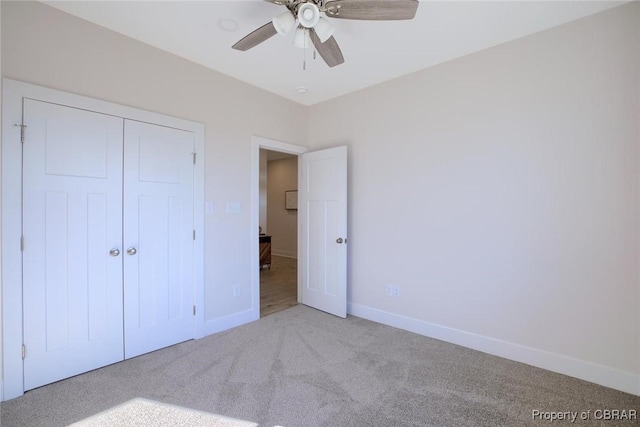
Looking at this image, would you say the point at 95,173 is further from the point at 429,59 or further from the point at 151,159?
the point at 429,59

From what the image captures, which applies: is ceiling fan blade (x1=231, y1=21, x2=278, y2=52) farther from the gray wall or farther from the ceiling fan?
the gray wall

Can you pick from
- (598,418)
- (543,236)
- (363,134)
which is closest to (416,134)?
(363,134)

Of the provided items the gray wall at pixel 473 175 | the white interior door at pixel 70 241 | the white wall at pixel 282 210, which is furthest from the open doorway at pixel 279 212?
the white interior door at pixel 70 241

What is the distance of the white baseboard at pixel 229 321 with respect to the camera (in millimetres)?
3037

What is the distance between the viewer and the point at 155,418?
179 cm

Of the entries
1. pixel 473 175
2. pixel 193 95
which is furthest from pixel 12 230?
pixel 473 175

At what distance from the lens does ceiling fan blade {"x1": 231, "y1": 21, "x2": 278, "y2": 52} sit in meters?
1.89

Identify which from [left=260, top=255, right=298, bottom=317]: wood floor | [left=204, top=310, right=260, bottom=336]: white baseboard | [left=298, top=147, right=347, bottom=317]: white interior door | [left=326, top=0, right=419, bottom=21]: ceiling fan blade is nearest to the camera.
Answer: [left=326, top=0, right=419, bottom=21]: ceiling fan blade

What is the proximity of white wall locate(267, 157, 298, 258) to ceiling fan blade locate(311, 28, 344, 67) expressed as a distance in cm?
571

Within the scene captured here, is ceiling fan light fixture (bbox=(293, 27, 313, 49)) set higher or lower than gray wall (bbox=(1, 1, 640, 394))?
higher

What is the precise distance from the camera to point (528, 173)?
8.04ft

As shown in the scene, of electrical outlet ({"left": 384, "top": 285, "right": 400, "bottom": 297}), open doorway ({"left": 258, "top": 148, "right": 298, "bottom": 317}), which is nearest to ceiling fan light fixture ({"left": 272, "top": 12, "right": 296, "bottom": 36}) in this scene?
electrical outlet ({"left": 384, "top": 285, "right": 400, "bottom": 297})

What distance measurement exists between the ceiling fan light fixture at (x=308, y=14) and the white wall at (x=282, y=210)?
6154 millimetres

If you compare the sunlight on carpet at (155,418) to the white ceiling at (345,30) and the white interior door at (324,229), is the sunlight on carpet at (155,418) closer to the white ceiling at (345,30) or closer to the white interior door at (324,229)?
the white interior door at (324,229)
